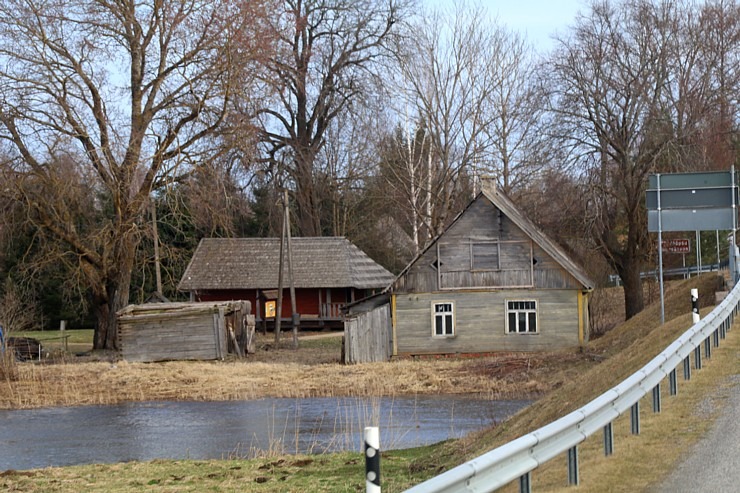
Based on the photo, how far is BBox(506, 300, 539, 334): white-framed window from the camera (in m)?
39.4

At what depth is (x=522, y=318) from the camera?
3950 centimetres

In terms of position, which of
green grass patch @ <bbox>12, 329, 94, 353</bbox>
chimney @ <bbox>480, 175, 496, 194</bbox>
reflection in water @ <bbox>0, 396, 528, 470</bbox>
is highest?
chimney @ <bbox>480, 175, 496, 194</bbox>

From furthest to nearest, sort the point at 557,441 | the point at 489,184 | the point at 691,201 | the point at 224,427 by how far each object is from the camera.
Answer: the point at 489,184 < the point at 224,427 < the point at 691,201 < the point at 557,441

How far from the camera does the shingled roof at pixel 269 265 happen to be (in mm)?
55094

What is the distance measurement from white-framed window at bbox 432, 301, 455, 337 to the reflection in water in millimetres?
11833

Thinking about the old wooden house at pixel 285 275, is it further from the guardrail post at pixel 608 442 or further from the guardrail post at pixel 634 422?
the guardrail post at pixel 608 442

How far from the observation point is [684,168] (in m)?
37.5

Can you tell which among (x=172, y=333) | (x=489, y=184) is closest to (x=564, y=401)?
(x=172, y=333)

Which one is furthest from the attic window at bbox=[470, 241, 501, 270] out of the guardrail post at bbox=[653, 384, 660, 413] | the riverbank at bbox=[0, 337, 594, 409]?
the guardrail post at bbox=[653, 384, 660, 413]

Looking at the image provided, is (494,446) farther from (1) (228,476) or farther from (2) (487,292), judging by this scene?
(2) (487,292)

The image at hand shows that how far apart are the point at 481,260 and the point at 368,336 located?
559 centimetres

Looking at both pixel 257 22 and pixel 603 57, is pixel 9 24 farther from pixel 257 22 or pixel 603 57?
pixel 603 57

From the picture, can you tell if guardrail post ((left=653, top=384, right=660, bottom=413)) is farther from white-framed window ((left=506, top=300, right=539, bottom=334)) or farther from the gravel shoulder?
white-framed window ((left=506, top=300, right=539, bottom=334))

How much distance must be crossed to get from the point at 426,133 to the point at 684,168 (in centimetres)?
1998
